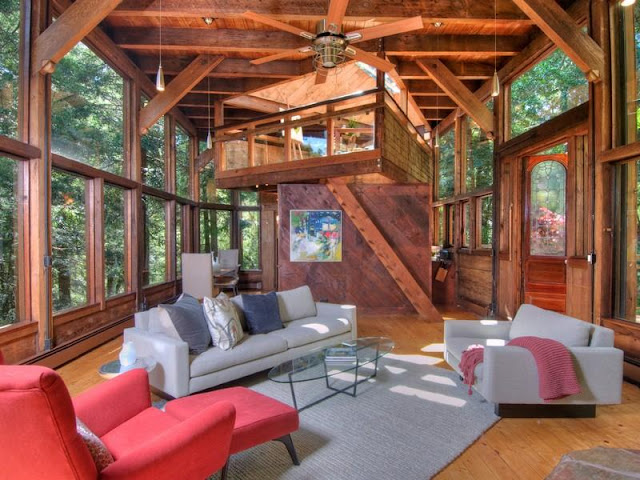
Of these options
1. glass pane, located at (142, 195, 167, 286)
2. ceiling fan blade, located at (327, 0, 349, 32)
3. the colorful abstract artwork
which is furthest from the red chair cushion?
glass pane, located at (142, 195, 167, 286)

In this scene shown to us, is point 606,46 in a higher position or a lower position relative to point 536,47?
lower

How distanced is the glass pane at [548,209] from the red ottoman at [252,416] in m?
5.64

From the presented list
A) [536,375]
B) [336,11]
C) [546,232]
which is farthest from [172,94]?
[546,232]

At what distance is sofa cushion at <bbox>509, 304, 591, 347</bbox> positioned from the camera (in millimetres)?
3025

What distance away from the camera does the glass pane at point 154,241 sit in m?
6.92

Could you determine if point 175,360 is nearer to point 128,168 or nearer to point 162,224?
point 128,168

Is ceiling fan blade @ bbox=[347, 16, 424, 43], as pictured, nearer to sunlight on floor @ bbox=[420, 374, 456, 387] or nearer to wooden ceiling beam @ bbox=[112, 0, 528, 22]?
wooden ceiling beam @ bbox=[112, 0, 528, 22]

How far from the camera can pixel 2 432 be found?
1.17 meters

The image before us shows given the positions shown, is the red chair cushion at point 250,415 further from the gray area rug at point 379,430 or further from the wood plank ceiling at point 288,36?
the wood plank ceiling at point 288,36

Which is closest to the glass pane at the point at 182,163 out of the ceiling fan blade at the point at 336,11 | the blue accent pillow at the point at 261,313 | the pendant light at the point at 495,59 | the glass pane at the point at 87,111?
the glass pane at the point at 87,111

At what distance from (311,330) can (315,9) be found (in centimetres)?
404

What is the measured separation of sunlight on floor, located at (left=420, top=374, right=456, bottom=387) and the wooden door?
356cm

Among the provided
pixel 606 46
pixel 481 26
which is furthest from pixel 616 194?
pixel 481 26

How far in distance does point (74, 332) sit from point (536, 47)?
23.9ft
